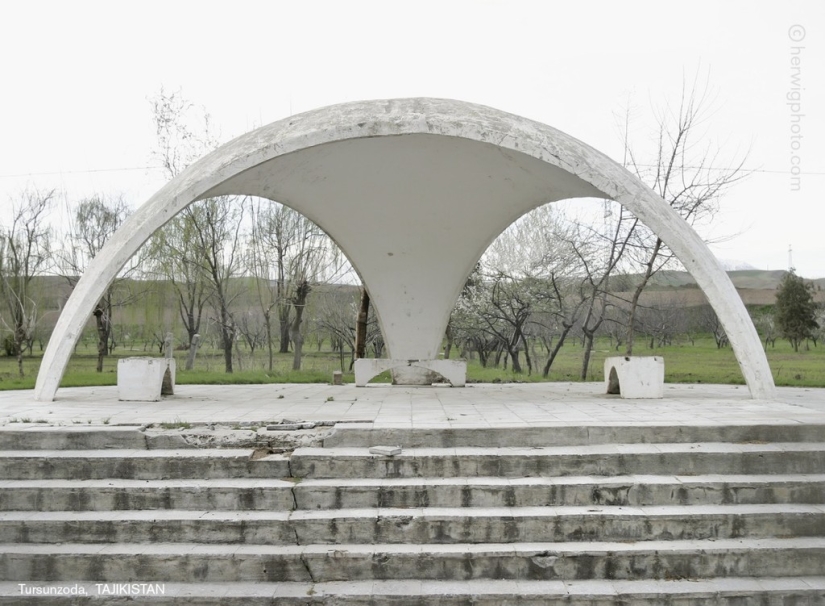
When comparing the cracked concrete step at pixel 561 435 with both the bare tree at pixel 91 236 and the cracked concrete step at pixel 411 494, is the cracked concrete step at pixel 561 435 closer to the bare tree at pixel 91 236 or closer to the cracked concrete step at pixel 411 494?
the cracked concrete step at pixel 411 494

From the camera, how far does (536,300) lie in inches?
792

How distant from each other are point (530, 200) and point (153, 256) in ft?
41.1

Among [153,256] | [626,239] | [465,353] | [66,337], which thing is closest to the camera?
[66,337]

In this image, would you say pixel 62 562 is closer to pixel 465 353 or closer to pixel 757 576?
pixel 757 576

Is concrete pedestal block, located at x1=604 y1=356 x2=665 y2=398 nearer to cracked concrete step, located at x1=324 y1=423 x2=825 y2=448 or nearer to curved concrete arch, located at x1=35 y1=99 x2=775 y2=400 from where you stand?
curved concrete arch, located at x1=35 y1=99 x2=775 y2=400

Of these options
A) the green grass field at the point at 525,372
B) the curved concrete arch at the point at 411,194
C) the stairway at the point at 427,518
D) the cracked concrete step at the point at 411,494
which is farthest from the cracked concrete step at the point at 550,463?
the green grass field at the point at 525,372

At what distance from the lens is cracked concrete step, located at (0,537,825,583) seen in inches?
201

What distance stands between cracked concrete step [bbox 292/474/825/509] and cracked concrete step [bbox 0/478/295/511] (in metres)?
0.27

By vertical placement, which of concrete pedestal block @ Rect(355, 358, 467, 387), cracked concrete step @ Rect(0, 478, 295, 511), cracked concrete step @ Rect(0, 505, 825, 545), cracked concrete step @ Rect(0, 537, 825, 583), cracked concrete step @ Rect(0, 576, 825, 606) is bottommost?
cracked concrete step @ Rect(0, 576, 825, 606)

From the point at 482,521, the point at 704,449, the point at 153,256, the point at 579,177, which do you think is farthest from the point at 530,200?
the point at 153,256

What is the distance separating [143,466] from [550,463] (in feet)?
11.8

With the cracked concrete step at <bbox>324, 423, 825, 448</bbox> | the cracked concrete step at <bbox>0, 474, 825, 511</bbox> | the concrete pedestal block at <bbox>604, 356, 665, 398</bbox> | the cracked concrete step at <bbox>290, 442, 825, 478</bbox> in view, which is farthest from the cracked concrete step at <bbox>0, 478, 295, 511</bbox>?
the concrete pedestal block at <bbox>604, 356, 665, 398</bbox>

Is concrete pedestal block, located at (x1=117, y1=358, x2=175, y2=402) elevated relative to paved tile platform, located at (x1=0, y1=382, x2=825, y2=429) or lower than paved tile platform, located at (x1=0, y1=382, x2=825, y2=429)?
elevated

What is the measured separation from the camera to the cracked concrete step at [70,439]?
20.7ft
